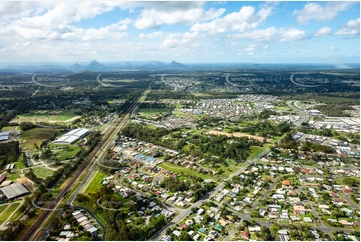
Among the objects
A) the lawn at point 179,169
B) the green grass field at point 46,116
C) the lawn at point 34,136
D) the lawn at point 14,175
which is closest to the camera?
the lawn at point 14,175

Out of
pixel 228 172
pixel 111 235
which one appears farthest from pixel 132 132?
pixel 111 235

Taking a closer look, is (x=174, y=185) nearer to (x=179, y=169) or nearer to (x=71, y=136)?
(x=179, y=169)

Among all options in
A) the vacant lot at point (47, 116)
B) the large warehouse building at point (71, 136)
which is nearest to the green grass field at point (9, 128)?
the vacant lot at point (47, 116)

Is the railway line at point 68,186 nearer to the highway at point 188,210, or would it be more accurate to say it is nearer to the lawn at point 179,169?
the lawn at point 179,169

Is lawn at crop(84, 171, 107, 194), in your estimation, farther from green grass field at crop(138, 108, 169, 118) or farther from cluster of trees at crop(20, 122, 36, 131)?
green grass field at crop(138, 108, 169, 118)

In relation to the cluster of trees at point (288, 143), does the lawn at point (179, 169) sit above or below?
below

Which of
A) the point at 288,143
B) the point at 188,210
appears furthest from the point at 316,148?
the point at 188,210

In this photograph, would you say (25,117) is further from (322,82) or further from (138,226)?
(322,82)
